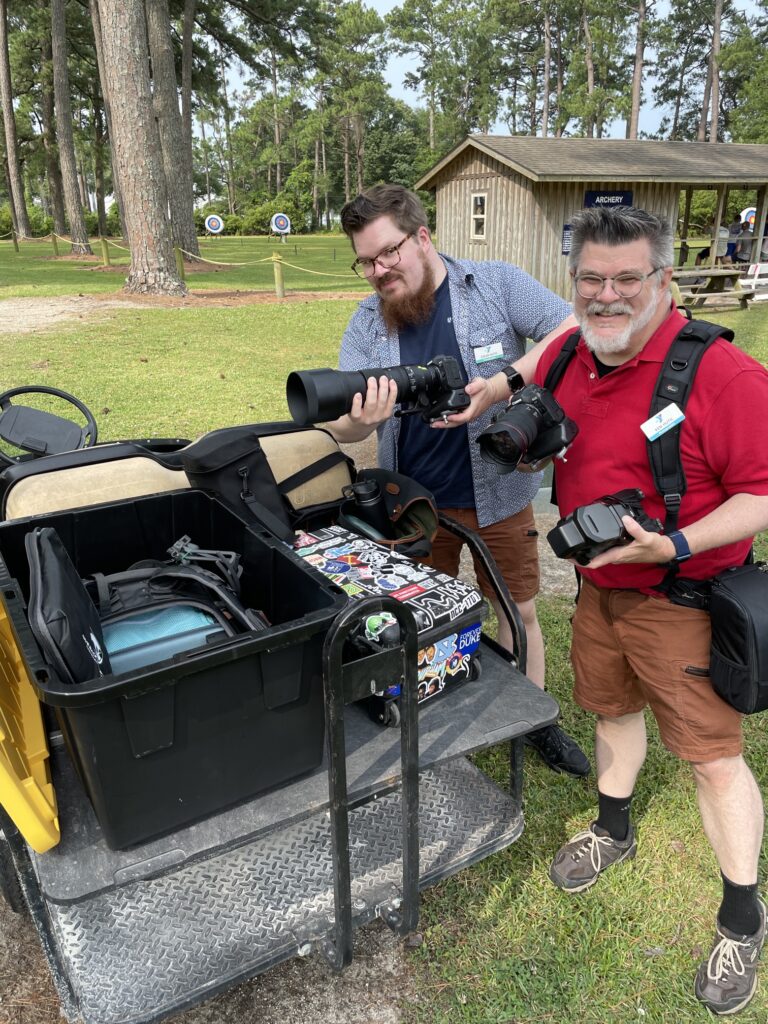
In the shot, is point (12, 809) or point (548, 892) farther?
point (548, 892)

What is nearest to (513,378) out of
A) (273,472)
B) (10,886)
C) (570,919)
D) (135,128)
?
(273,472)

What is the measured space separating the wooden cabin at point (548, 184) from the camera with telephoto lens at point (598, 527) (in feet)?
53.0

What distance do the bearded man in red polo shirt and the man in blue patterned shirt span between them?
474mm

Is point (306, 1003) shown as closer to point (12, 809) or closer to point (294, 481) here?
point (12, 809)

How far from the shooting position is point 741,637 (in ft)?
6.07

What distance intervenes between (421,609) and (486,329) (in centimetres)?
123

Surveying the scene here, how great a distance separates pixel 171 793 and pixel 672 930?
170 centimetres

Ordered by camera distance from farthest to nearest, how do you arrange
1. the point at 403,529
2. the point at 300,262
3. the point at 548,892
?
1. the point at 300,262
2. the point at 403,529
3. the point at 548,892

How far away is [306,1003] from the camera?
2.04 meters

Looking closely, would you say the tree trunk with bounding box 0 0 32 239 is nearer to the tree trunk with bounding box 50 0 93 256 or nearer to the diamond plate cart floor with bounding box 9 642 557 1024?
the tree trunk with bounding box 50 0 93 256

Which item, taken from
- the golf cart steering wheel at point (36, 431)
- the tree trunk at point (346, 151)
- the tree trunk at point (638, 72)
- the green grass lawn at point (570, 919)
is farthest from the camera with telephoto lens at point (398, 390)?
the tree trunk at point (346, 151)

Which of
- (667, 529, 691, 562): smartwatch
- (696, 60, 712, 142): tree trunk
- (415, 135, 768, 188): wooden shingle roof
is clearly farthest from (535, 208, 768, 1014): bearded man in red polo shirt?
(696, 60, 712, 142): tree trunk

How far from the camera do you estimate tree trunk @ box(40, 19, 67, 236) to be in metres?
34.7

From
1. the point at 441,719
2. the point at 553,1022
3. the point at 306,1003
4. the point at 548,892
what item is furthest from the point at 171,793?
the point at 548,892
